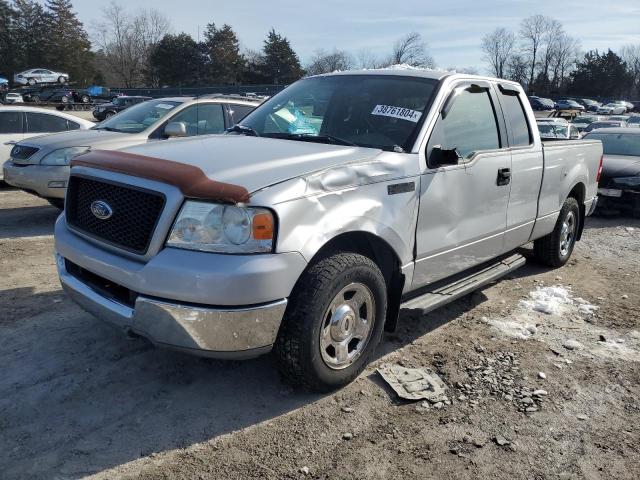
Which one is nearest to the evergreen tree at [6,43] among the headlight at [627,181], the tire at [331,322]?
the headlight at [627,181]

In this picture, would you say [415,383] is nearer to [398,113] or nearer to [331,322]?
[331,322]

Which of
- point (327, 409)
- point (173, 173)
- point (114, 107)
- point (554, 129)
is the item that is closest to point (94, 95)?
point (114, 107)

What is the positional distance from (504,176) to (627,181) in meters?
6.37

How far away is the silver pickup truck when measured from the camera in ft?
9.00

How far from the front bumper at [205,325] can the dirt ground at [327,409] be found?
0.53 m

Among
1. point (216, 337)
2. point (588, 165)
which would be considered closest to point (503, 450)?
point (216, 337)

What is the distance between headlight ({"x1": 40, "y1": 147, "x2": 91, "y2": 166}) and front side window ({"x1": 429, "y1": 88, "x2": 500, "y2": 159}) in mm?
5196

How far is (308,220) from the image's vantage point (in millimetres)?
2916

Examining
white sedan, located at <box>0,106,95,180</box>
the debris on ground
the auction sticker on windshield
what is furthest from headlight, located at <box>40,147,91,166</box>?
the debris on ground

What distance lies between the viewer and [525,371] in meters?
3.79

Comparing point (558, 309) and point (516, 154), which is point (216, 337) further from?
point (558, 309)

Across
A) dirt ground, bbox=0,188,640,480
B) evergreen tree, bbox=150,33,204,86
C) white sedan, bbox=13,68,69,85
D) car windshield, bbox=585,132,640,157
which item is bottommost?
dirt ground, bbox=0,188,640,480

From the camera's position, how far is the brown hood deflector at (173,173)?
2.72 metres

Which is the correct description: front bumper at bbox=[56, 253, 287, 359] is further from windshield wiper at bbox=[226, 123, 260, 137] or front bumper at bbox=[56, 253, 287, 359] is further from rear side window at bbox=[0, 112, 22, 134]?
rear side window at bbox=[0, 112, 22, 134]
